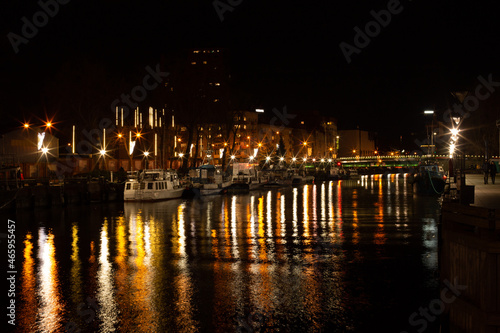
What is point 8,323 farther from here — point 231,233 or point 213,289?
point 231,233

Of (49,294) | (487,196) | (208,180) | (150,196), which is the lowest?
(49,294)

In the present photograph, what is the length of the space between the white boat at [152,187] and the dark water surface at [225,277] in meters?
20.1

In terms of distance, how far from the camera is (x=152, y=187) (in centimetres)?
5019

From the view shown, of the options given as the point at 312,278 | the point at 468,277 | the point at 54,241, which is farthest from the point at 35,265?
the point at 468,277

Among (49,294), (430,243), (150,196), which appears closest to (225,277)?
(49,294)

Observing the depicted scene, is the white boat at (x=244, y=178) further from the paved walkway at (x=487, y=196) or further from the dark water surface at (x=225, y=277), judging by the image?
the paved walkway at (x=487, y=196)

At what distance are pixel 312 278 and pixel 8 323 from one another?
797 cm

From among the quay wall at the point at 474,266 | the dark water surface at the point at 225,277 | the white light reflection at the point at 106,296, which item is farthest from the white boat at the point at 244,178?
the quay wall at the point at 474,266

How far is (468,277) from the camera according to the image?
9648 millimetres

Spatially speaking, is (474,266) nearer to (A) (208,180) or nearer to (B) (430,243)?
(B) (430,243)

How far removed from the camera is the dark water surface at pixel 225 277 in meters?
11.4

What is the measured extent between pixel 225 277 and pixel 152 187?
36.0 meters

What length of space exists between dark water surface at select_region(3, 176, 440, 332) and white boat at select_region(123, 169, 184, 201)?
20.1m

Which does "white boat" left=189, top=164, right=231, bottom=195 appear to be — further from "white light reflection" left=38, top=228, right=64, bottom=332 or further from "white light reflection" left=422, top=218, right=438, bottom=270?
"white light reflection" left=38, top=228, right=64, bottom=332
